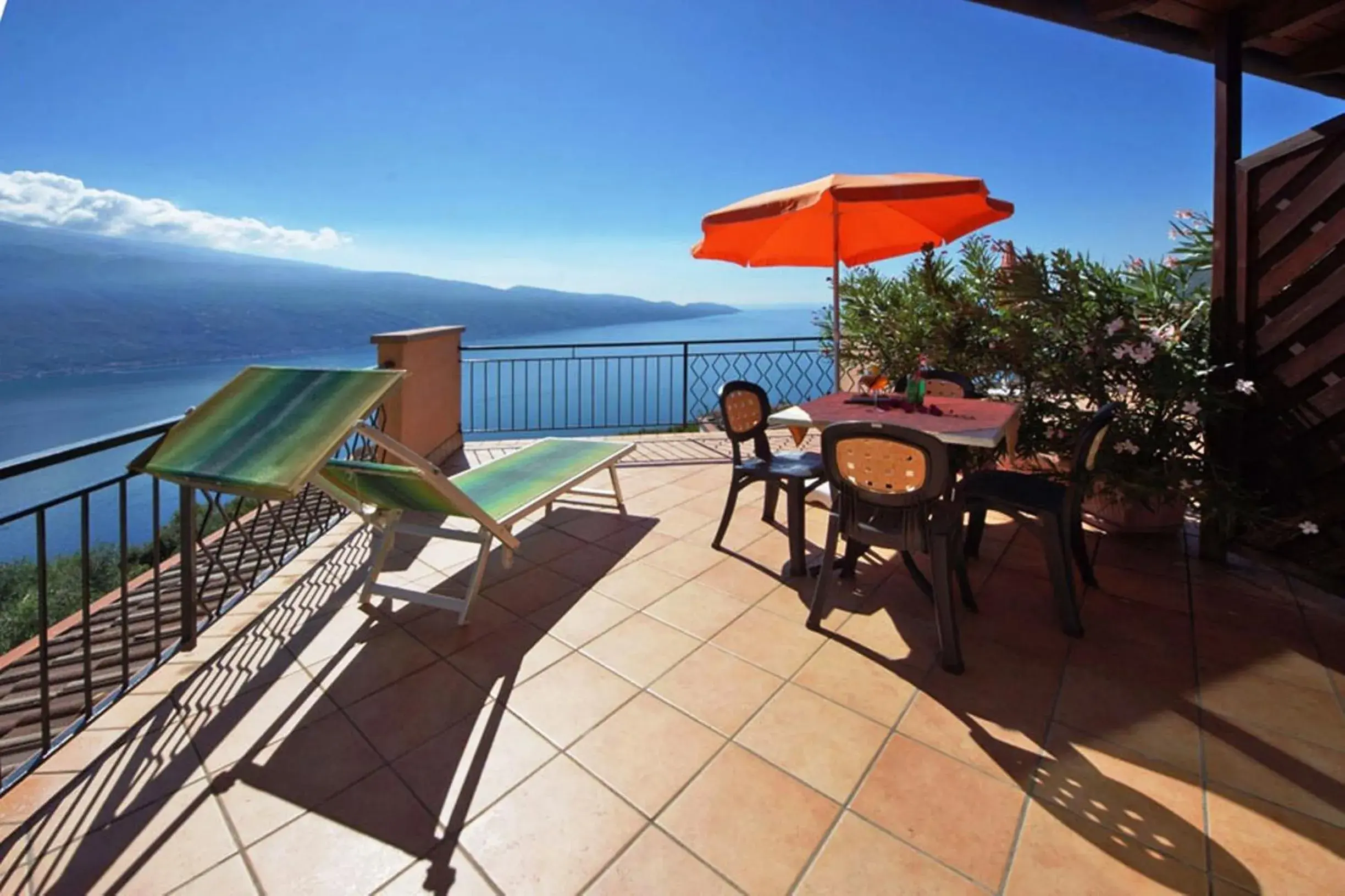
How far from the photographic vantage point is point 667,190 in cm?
1469

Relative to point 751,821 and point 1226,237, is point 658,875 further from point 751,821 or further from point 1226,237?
point 1226,237

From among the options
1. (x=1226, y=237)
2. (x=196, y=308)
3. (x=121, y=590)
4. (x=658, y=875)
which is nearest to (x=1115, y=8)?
(x=1226, y=237)

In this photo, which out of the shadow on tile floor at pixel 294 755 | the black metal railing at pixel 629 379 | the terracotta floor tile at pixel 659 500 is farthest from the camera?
the black metal railing at pixel 629 379

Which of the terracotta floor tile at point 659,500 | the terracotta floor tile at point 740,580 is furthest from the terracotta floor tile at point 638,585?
the terracotta floor tile at point 659,500

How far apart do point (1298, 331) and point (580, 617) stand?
3.52 metres

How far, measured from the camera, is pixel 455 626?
234cm

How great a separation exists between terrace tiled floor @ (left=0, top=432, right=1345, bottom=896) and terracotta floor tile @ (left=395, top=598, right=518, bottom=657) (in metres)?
0.01

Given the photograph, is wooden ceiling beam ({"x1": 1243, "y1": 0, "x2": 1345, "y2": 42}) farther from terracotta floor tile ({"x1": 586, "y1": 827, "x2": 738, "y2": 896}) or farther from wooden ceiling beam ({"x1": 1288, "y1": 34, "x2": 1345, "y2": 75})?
terracotta floor tile ({"x1": 586, "y1": 827, "x2": 738, "y2": 896})

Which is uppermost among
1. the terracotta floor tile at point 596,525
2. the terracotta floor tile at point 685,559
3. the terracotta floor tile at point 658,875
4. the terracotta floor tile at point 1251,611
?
the terracotta floor tile at point 596,525

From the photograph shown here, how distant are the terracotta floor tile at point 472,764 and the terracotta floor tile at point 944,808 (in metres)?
0.90

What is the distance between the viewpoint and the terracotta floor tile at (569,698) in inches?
68.5

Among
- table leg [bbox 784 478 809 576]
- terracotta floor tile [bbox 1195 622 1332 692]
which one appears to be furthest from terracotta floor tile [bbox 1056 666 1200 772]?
table leg [bbox 784 478 809 576]

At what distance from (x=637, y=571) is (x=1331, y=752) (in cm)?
242

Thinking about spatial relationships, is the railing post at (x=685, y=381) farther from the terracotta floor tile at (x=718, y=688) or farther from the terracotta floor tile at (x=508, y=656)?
the terracotta floor tile at (x=718, y=688)
